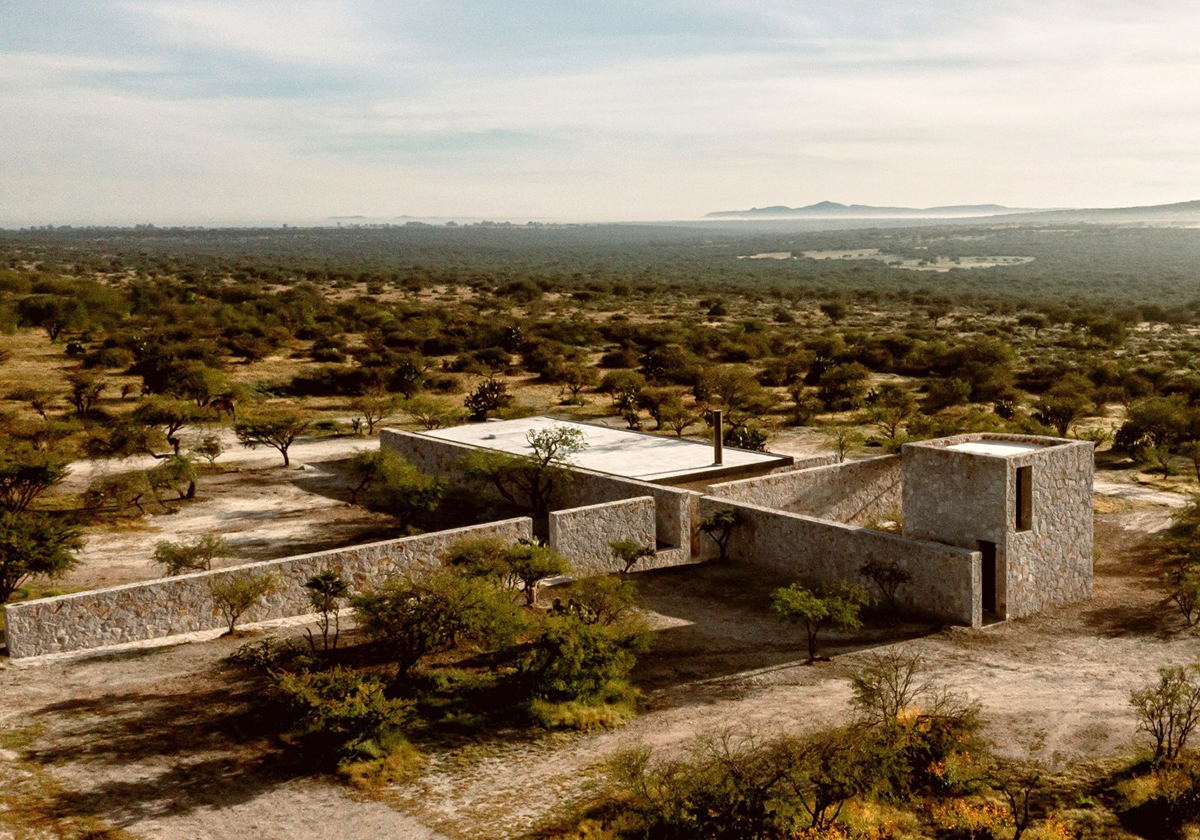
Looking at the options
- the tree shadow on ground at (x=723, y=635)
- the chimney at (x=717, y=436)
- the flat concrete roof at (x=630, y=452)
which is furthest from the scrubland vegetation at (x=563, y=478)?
the chimney at (x=717, y=436)

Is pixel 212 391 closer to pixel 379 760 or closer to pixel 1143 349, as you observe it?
pixel 379 760

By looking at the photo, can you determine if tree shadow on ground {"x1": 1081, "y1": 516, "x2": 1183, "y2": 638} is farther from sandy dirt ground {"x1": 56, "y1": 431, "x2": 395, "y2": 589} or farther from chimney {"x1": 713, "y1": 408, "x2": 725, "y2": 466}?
sandy dirt ground {"x1": 56, "y1": 431, "x2": 395, "y2": 589}

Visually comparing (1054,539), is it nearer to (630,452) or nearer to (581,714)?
(581,714)

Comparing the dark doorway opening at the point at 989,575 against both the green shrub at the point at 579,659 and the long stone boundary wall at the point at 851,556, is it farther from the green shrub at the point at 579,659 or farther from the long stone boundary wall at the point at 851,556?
the green shrub at the point at 579,659

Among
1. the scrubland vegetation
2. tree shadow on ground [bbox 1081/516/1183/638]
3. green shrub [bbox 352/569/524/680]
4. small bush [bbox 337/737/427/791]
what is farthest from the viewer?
tree shadow on ground [bbox 1081/516/1183/638]

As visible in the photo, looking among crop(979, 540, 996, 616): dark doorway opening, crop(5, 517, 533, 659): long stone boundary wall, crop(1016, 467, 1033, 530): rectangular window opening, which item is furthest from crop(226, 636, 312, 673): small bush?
crop(1016, 467, 1033, 530): rectangular window opening

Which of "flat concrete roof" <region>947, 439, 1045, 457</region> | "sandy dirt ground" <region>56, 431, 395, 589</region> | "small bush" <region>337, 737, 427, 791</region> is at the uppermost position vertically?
"flat concrete roof" <region>947, 439, 1045, 457</region>

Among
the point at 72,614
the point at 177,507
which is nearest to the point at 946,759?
the point at 72,614

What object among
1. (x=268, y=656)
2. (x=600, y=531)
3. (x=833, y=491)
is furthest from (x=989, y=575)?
(x=268, y=656)
